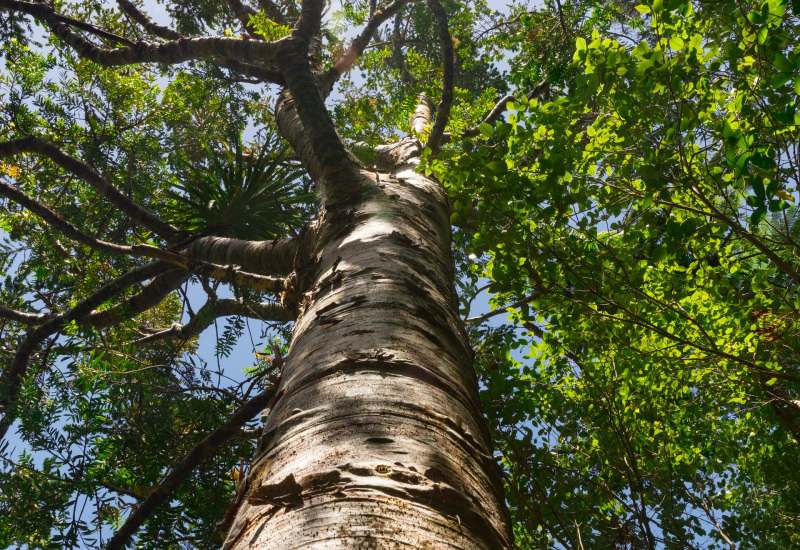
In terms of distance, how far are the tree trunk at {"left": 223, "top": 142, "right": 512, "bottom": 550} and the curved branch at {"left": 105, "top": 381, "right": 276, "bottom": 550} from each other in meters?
0.89

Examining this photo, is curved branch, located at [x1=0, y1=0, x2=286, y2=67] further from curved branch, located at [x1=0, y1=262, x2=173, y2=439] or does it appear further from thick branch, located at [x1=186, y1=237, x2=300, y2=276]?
curved branch, located at [x1=0, y1=262, x2=173, y2=439]

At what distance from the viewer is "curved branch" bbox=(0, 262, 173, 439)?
3.64 m

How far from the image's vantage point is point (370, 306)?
1497mm

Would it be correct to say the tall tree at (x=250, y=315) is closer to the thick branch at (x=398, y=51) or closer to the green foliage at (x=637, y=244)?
the green foliage at (x=637, y=244)

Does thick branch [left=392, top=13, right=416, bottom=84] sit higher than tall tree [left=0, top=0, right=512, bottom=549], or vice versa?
thick branch [left=392, top=13, right=416, bottom=84]

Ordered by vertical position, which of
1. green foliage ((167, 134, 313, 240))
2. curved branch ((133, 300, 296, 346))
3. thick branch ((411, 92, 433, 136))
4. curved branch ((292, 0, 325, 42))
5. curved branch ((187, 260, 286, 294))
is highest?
thick branch ((411, 92, 433, 136))

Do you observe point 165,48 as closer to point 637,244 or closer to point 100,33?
point 100,33

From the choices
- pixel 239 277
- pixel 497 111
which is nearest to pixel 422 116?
pixel 497 111

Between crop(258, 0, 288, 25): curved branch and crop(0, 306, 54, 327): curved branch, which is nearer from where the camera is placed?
crop(0, 306, 54, 327): curved branch

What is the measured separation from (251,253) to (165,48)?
2286 millimetres

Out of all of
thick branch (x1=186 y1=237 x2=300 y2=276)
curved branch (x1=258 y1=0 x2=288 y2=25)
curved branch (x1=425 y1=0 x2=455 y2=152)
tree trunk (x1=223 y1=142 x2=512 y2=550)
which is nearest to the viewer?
tree trunk (x1=223 y1=142 x2=512 y2=550)

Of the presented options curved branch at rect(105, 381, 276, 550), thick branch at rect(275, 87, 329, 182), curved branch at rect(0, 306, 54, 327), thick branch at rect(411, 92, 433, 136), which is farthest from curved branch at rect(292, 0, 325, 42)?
curved branch at rect(0, 306, 54, 327)

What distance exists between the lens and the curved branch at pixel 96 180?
3648mm

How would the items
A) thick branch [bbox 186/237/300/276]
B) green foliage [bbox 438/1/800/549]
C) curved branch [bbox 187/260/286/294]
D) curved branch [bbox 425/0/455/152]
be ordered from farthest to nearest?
curved branch [bbox 425/0/455/152] < thick branch [bbox 186/237/300/276] < curved branch [bbox 187/260/286/294] < green foliage [bbox 438/1/800/549]
